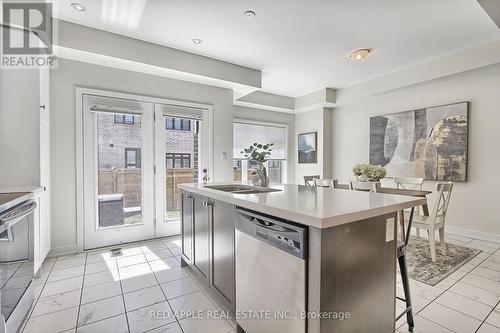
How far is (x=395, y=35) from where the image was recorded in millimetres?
3035

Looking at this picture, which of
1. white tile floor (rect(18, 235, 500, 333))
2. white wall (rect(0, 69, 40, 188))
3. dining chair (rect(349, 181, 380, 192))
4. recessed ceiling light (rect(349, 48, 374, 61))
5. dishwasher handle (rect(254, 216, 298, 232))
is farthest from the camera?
recessed ceiling light (rect(349, 48, 374, 61))

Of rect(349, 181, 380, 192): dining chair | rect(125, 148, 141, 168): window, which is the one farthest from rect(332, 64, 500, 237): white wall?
rect(125, 148, 141, 168): window

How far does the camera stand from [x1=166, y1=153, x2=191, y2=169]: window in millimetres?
3929

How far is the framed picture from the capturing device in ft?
19.2

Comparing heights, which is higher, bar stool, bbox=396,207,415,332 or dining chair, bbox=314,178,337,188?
dining chair, bbox=314,178,337,188

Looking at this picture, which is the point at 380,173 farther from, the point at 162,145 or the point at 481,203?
the point at 162,145

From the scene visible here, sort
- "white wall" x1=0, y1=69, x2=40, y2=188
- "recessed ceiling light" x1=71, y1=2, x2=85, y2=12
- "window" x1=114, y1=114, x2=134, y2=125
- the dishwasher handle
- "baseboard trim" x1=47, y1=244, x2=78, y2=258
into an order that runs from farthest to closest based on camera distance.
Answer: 1. "window" x1=114, y1=114, x2=134, y2=125
2. "baseboard trim" x1=47, y1=244, x2=78, y2=258
3. "recessed ceiling light" x1=71, y1=2, x2=85, y2=12
4. "white wall" x1=0, y1=69, x2=40, y2=188
5. the dishwasher handle

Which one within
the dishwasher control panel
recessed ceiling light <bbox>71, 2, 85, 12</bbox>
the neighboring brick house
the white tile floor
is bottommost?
the white tile floor

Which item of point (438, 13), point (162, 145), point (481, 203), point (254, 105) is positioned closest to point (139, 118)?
point (162, 145)

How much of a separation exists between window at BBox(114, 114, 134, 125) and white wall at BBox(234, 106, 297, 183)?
8.08 ft

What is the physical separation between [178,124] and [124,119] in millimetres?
811

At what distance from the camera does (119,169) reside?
352 cm

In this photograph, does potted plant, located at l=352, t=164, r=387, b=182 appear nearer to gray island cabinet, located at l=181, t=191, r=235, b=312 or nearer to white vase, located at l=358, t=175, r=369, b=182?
white vase, located at l=358, t=175, r=369, b=182

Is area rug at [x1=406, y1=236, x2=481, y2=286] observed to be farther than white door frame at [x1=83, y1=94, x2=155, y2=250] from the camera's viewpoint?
No
